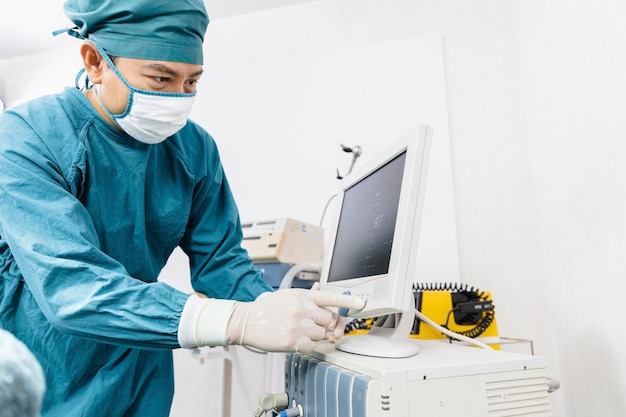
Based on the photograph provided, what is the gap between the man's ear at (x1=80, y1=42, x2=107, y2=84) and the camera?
3.00 ft

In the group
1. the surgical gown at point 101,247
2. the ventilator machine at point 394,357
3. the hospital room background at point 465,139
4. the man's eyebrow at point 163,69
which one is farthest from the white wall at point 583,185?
the man's eyebrow at point 163,69

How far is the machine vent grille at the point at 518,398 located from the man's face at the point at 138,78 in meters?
0.80

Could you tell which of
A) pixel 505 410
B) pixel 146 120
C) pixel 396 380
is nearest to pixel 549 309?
pixel 505 410

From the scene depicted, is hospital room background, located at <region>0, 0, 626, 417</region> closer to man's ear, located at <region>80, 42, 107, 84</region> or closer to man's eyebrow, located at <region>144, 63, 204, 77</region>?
man's eyebrow, located at <region>144, 63, 204, 77</region>

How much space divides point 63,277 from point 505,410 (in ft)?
2.21

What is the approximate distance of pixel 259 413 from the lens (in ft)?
2.79

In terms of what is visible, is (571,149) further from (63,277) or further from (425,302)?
(63,277)

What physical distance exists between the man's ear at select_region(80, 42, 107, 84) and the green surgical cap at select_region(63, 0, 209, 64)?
0.02 metres

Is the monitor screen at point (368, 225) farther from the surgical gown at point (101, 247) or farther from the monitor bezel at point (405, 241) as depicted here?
the surgical gown at point (101, 247)

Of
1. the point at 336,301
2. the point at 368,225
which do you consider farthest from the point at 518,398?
the point at 368,225

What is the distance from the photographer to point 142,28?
881 millimetres

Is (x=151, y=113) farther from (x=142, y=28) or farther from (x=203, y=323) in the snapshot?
(x=203, y=323)

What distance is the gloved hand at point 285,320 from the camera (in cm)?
69

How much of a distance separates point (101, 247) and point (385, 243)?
1.84 feet
